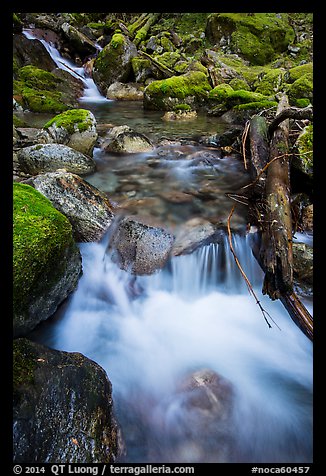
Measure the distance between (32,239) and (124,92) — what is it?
13990 millimetres

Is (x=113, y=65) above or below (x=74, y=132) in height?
above

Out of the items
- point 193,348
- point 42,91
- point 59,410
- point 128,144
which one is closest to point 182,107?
point 128,144

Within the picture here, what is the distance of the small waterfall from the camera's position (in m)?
15.1

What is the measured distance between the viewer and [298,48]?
740 inches

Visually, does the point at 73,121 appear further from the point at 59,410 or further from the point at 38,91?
the point at 38,91

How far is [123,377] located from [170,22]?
1147 inches

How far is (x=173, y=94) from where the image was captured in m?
12.1

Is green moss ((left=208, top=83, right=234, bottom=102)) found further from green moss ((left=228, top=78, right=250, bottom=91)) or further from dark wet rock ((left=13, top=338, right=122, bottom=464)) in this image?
dark wet rock ((left=13, top=338, right=122, bottom=464))

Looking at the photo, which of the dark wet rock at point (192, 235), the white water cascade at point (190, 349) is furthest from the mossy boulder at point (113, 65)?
the white water cascade at point (190, 349)

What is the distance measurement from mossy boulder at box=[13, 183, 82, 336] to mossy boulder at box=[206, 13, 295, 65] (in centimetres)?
1917

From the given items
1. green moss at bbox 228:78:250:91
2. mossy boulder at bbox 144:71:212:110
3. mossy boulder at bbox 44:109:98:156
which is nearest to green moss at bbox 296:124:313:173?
mossy boulder at bbox 44:109:98:156

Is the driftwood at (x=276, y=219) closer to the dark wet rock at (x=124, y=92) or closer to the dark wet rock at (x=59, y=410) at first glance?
the dark wet rock at (x=59, y=410)
